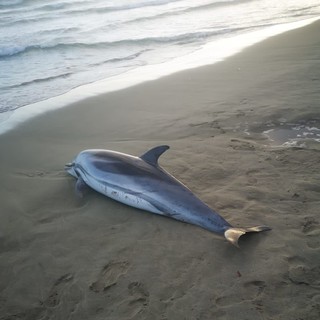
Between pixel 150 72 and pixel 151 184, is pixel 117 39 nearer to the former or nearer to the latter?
pixel 150 72

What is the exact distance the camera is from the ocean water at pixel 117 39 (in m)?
10.8

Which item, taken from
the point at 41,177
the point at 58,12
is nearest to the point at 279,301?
the point at 41,177

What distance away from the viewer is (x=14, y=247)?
14.5ft

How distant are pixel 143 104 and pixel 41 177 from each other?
3488 millimetres

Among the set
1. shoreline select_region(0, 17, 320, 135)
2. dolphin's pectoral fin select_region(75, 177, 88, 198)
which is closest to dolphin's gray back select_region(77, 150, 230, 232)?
dolphin's pectoral fin select_region(75, 177, 88, 198)

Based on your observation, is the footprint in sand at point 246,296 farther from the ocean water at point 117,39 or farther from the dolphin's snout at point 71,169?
the ocean water at point 117,39

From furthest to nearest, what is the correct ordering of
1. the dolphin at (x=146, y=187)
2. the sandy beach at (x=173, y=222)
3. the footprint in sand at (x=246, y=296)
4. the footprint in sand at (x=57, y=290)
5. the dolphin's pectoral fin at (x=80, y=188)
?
1. the dolphin's pectoral fin at (x=80, y=188)
2. the dolphin at (x=146, y=187)
3. the footprint in sand at (x=57, y=290)
4. the sandy beach at (x=173, y=222)
5. the footprint in sand at (x=246, y=296)

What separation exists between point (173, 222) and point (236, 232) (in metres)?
0.80

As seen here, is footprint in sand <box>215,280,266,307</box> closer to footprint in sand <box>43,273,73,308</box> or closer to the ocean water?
footprint in sand <box>43,273,73,308</box>

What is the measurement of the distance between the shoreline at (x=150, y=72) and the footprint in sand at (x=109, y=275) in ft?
15.7

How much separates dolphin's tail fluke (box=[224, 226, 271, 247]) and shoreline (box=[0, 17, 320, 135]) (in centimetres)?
545

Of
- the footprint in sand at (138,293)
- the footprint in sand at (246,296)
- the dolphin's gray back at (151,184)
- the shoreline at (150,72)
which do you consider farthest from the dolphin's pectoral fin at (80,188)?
the shoreline at (150,72)

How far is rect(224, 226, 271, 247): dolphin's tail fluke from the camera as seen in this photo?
3888 millimetres

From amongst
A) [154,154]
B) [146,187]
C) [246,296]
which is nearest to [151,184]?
[146,187]
